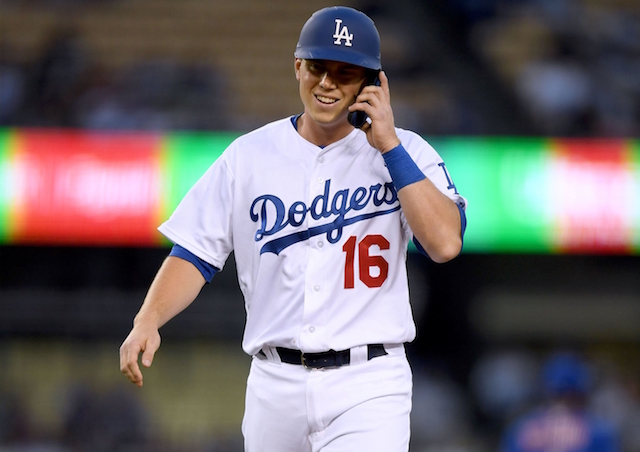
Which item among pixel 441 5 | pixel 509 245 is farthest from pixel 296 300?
pixel 441 5

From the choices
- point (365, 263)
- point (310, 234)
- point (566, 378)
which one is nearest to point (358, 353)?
point (365, 263)

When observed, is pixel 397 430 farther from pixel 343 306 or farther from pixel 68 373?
pixel 68 373

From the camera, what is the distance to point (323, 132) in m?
2.86

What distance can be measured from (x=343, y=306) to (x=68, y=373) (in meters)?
6.72

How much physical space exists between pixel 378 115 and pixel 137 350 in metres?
0.87

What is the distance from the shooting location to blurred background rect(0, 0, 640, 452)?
8.34 meters

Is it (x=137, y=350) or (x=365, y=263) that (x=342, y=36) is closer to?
(x=365, y=263)

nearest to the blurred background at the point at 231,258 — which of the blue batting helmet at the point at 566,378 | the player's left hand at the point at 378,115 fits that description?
the blue batting helmet at the point at 566,378

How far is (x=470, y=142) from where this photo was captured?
8.27m

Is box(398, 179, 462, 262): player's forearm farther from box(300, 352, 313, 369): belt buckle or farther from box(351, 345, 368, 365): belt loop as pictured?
box(300, 352, 313, 369): belt buckle

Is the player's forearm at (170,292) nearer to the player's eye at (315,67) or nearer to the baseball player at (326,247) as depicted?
the baseball player at (326,247)

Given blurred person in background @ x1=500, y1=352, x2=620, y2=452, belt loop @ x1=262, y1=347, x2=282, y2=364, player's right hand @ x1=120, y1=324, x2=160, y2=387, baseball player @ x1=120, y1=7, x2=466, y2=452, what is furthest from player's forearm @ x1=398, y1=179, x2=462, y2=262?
blurred person in background @ x1=500, y1=352, x2=620, y2=452

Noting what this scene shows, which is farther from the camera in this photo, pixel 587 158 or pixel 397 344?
pixel 587 158

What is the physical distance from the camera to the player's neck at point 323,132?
9.36 feet
